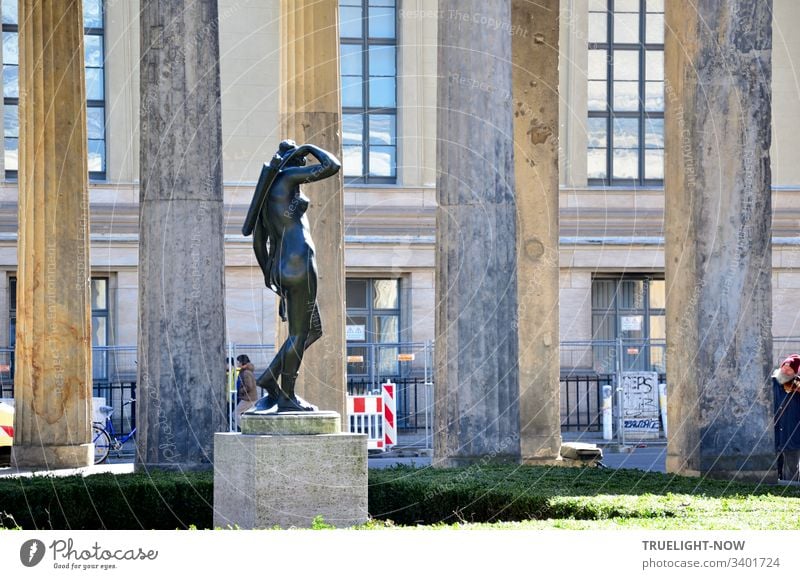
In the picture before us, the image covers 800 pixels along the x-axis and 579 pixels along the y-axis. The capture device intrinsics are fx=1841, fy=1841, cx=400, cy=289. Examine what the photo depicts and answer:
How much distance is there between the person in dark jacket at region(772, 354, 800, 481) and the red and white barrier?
14139 millimetres

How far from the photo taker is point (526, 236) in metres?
35.2

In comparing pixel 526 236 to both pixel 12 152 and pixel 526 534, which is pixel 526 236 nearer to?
pixel 526 534

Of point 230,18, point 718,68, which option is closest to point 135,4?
point 230,18

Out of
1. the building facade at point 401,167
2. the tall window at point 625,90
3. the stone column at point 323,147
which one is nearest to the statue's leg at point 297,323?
the stone column at point 323,147

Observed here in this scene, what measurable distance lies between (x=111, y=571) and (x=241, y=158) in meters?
38.5

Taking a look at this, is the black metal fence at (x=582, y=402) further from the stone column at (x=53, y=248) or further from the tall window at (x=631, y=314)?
the stone column at (x=53, y=248)

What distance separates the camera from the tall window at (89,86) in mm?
55125

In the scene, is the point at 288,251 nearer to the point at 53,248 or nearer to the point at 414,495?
the point at 414,495

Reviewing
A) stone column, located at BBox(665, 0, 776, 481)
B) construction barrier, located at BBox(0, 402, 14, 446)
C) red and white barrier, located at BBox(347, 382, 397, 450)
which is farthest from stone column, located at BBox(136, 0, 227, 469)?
red and white barrier, located at BBox(347, 382, 397, 450)

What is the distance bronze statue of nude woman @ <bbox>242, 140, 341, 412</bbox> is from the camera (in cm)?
2367

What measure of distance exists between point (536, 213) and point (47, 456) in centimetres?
1039

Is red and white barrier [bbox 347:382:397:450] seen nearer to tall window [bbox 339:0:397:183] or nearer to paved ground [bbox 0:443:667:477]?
paved ground [bbox 0:443:667:477]

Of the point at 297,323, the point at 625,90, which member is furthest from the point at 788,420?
the point at 625,90

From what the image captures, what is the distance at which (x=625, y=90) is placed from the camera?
59219 millimetres
